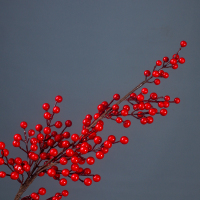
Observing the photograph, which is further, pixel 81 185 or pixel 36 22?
pixel 81 185

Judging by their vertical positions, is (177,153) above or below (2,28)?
below

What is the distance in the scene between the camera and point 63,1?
5.03ft

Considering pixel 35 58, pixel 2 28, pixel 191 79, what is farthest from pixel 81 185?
pixel 2 28

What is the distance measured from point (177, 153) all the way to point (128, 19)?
0.93 m

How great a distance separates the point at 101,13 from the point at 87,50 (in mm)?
244

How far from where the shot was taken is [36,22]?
5.01 feet

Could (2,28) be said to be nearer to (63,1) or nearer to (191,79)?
(63,1)

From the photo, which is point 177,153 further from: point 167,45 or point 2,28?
point 2,28

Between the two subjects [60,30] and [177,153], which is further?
[177,153]

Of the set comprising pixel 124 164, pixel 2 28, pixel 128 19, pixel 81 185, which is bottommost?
pixel 81 185

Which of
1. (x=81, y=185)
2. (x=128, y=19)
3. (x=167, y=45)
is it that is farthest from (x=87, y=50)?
(x=81, y=185)

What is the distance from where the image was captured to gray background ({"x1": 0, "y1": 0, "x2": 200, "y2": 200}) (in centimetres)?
155

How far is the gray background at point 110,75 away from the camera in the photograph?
1548 mm

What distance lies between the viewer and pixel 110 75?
5.32 ft
